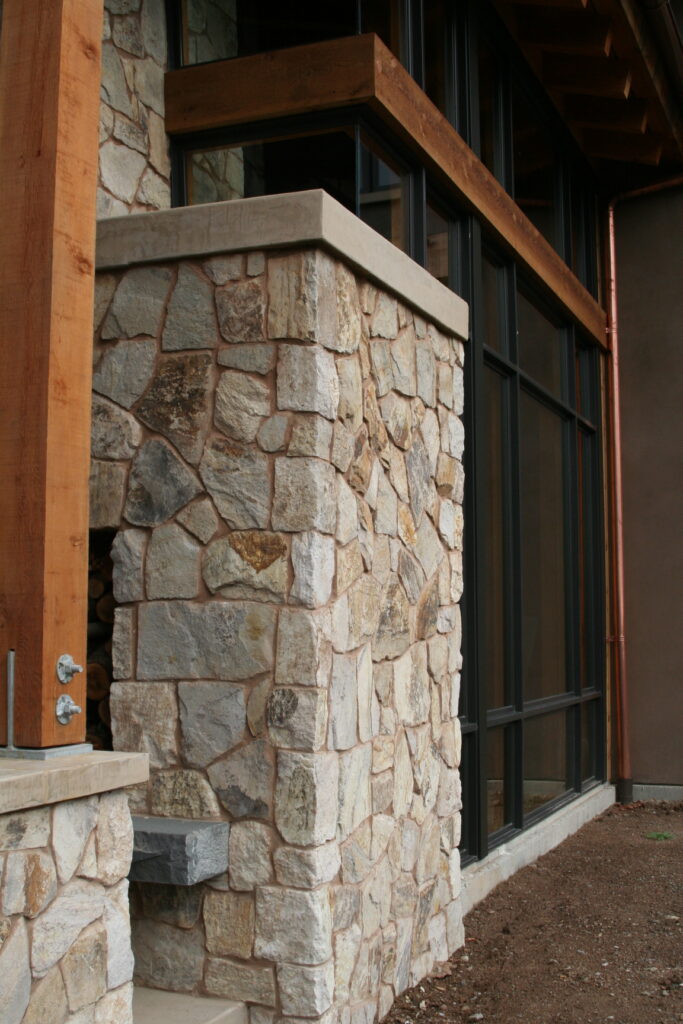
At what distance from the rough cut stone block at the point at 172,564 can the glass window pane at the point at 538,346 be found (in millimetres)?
4040

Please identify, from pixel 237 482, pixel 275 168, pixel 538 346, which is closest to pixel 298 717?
pixel 237 482

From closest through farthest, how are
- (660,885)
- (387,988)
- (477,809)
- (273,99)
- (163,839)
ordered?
(163,839) < (387,988) < (273,99) < (477,809) < (660,885)

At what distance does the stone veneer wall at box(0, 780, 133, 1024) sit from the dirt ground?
1.71 meters

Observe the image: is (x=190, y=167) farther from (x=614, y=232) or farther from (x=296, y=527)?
(x=614, y=232)

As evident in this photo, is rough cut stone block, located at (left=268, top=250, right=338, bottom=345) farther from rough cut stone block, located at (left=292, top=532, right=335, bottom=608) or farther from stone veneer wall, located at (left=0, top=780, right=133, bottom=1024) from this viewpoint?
stone veneer wall, located at (left=0, top=780, right=133, bottom=1024)

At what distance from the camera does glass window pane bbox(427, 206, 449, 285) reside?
620cm

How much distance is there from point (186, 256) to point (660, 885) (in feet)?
15.9

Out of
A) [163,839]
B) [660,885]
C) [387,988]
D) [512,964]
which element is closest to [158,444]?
[163,839]

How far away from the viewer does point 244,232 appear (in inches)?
166

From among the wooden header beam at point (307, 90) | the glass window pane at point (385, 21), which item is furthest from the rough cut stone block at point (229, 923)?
the glass window pane at point (385, 21)

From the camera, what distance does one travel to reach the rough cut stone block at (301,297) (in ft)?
13.6

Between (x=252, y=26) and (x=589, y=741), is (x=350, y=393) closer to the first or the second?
(x=252, y=26)

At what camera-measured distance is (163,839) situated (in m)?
4.01

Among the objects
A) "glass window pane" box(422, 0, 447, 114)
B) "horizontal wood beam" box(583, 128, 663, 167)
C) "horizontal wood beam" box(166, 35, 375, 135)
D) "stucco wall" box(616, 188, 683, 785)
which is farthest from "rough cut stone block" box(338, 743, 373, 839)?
"horizontal wood beam" box(583, 128, 663, 167)
